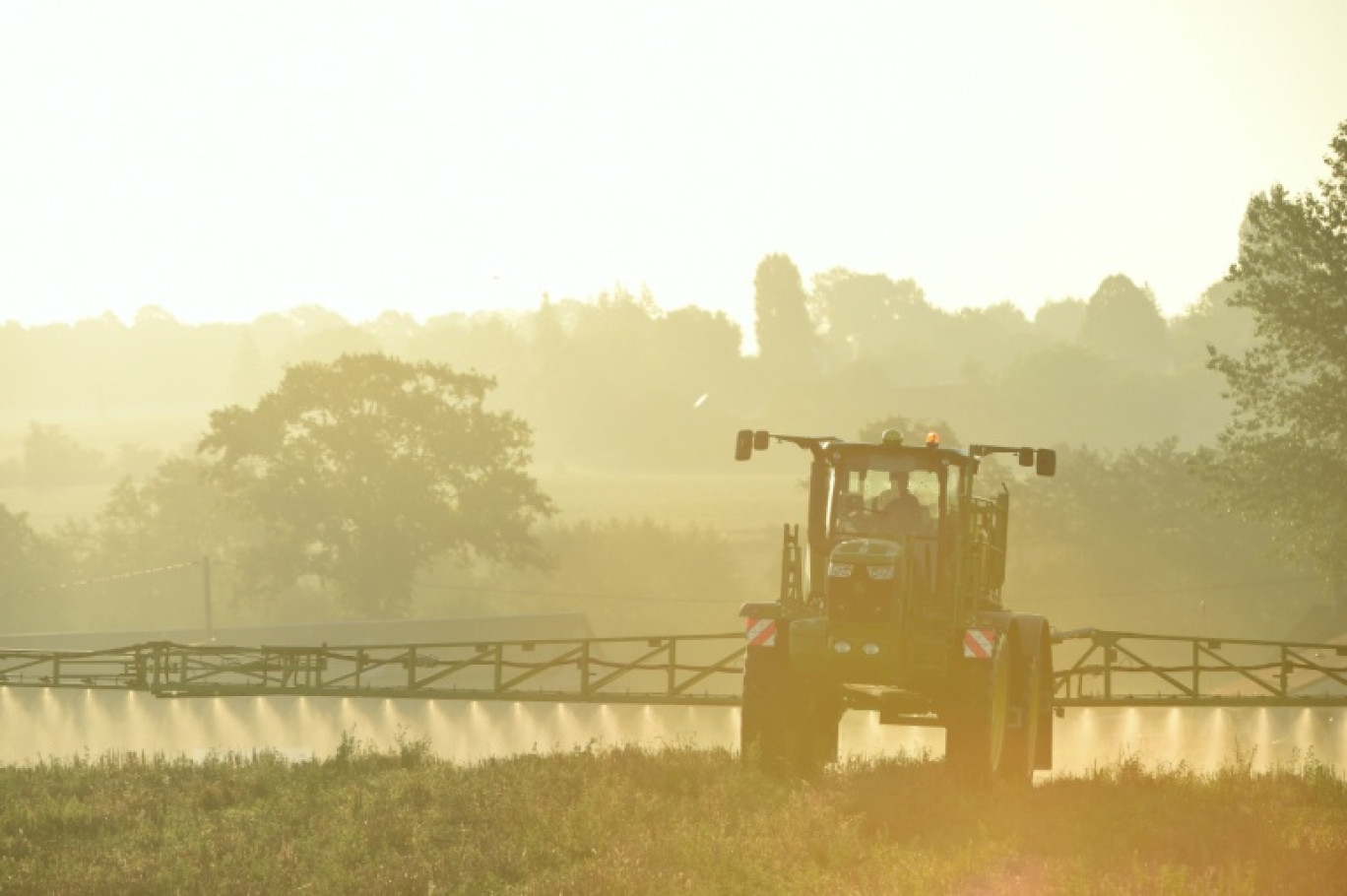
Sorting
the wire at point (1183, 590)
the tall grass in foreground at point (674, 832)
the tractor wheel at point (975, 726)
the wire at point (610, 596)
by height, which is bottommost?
the wire at point (610, 596)

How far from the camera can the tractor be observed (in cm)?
1945

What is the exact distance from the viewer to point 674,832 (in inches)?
691

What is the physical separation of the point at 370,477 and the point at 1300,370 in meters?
40.8

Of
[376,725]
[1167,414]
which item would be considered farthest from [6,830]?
[1167,414]

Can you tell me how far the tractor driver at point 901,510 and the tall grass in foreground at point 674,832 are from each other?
2.98 m

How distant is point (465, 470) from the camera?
75438mm

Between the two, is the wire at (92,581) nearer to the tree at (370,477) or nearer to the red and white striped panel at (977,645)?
the tree at (370,477)

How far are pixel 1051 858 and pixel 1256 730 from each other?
110ft

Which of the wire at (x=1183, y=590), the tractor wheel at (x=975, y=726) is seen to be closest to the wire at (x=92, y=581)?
the wire at (x=1183, y=590)

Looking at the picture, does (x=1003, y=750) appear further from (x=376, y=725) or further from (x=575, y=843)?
(x=376, y=725)

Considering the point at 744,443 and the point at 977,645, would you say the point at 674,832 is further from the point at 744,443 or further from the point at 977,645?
the point at 744,443

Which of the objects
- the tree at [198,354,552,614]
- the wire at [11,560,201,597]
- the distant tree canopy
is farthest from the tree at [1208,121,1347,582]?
the wire at [11,560,201,597]

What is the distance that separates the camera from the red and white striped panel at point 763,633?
68.3 feet

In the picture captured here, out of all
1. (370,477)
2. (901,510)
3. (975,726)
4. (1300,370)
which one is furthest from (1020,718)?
(370,477)
